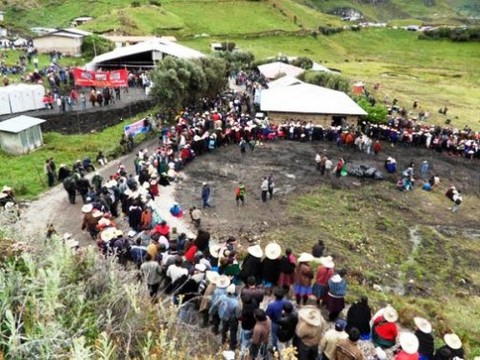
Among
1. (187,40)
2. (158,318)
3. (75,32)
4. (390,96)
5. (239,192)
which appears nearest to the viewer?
(158,318)

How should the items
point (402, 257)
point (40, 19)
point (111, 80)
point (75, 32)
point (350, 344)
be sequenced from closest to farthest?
point (350, 344) < point (402, 257) < point (111, 80) < point (75, 32) < point (40, 19)

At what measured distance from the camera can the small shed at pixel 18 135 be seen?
2416cm

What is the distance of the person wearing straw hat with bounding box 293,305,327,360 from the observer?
8.67 m

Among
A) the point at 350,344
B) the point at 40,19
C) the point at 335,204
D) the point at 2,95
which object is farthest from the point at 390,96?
the point at 40,19

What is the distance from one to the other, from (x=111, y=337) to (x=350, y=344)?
13.9 ft

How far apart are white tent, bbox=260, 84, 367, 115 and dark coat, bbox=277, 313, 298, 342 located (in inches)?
991

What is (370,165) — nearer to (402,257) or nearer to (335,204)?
(335,204)

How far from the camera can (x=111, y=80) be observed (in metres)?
30.3

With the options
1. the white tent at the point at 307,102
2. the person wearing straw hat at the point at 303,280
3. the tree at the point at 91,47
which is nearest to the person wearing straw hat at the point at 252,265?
the person wearing straw hat at the point at 303,280

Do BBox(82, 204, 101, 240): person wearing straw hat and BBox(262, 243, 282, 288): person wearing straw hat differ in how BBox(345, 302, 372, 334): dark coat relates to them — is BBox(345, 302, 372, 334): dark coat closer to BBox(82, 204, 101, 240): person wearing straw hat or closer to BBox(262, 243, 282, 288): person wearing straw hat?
BBox(262, 243, 282, 288): person wearing straw hat

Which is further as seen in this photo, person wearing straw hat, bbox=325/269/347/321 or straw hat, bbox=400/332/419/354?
person wearing straw hat, bbox=325/269/347/321

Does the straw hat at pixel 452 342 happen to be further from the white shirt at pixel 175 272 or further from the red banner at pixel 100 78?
the red banner at pixel 100 78

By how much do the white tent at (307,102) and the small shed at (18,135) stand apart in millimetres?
15556

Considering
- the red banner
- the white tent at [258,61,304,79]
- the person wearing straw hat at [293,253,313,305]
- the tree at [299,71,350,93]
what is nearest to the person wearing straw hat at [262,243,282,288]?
the person wearing straw hat at [293,253,313,305]
